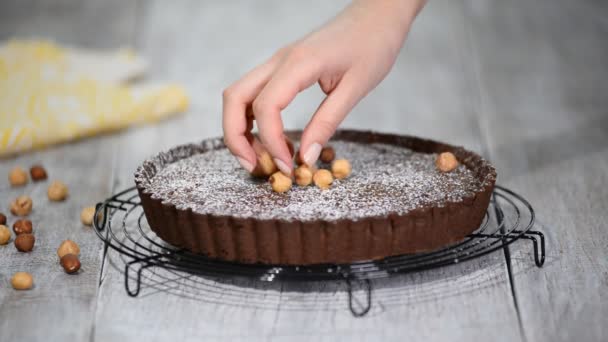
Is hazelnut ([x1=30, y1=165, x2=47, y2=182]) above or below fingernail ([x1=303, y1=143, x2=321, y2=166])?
above

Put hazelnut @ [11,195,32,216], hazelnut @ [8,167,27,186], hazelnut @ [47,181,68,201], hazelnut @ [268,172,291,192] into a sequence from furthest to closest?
hazelnut @ [8,167,27,186], hazelnut @ [47,181,68,201], hazelnut @ [11,195,32,216], hazelnut @ [268,172,291,192]

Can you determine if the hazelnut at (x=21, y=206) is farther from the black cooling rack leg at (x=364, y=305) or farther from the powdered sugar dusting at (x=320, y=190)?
the black cooling rack leg at (x=364, y=305)

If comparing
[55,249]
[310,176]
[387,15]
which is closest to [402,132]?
[387,15]

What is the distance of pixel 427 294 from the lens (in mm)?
2021

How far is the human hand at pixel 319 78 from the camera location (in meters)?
2.05

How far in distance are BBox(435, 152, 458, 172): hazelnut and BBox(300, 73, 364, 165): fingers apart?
405 mm

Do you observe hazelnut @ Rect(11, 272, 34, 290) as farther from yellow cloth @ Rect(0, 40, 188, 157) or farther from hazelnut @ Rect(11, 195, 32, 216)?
yellow cloth @ Rect(0, 40, 188, 157)

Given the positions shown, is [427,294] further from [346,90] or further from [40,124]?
[40,124]

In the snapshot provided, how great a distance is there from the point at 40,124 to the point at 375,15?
194 centimetres

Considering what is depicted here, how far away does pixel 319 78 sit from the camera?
212 cm

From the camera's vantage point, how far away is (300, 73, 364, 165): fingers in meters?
2.08

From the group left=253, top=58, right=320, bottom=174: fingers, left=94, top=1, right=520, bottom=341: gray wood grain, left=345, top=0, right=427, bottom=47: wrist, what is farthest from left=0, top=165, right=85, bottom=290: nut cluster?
left=345, top=0, right=427, bottom=47: wrist

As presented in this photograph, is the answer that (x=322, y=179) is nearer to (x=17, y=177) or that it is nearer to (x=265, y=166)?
(x=265, y=166)

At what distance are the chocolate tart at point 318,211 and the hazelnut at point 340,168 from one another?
3 centimetres
